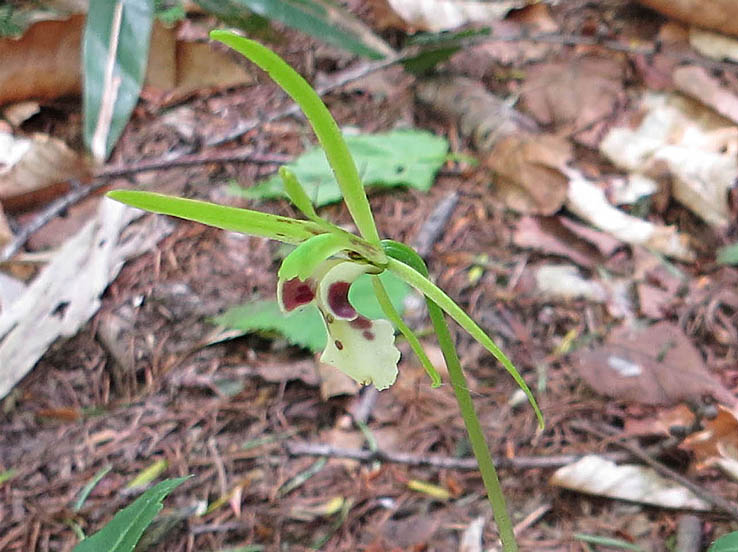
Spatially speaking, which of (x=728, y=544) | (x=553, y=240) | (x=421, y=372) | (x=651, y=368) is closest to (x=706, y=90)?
(x=553, y=240)

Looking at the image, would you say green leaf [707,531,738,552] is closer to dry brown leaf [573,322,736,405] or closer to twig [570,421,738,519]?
twig [570,421,738,519]

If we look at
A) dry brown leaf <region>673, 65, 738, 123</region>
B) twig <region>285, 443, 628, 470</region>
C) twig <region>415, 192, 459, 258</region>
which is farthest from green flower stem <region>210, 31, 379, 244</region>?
dry brown leaf <region>673, 65, 738, 123</region>

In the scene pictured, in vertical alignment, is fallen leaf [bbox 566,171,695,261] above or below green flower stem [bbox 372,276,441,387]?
below

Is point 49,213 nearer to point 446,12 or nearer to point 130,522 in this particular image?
point 130,522

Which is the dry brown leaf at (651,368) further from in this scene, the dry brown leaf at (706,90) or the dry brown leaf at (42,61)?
the dry brown leaf at (42,61)

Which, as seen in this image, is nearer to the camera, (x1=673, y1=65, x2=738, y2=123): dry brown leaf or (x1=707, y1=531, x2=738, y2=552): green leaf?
(x1=707, y1=531, x2=738, y2=552): green leaf
